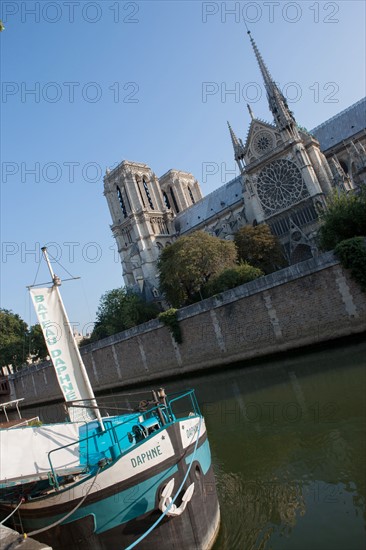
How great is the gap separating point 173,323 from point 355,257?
45.1 ft

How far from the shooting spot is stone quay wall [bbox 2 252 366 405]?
20844 millimetres

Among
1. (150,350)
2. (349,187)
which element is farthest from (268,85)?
(150,350)

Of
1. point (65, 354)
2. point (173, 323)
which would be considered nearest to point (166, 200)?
point (173, 323)

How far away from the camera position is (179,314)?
2922 cm

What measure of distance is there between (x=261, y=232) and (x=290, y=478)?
114ft

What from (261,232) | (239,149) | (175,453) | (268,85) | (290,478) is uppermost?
(268,85)

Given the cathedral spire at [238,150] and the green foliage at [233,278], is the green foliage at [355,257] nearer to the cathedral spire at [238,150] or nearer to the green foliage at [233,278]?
the green foliage at [233,278]

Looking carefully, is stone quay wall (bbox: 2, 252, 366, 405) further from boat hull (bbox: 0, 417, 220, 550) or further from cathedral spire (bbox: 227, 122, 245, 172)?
cathedral spire (bbox: 227, 122, 245, 172)

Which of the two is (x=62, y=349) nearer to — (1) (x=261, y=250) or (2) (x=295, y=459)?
(2) (x=295, y=459)

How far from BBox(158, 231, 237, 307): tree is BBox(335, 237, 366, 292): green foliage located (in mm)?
14728

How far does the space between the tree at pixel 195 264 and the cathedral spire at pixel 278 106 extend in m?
16.2

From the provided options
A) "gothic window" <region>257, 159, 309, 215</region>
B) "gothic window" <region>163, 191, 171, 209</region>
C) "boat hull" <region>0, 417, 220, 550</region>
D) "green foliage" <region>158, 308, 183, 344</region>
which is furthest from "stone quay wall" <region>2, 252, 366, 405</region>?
"gothic window" <region>163, 191, 171, 209</region>

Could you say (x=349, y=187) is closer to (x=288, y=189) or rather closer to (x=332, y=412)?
(x=288, y=189)

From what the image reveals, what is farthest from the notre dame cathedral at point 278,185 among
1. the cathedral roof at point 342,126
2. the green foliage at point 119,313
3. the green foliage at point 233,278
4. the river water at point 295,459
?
the river water at point 295,459
